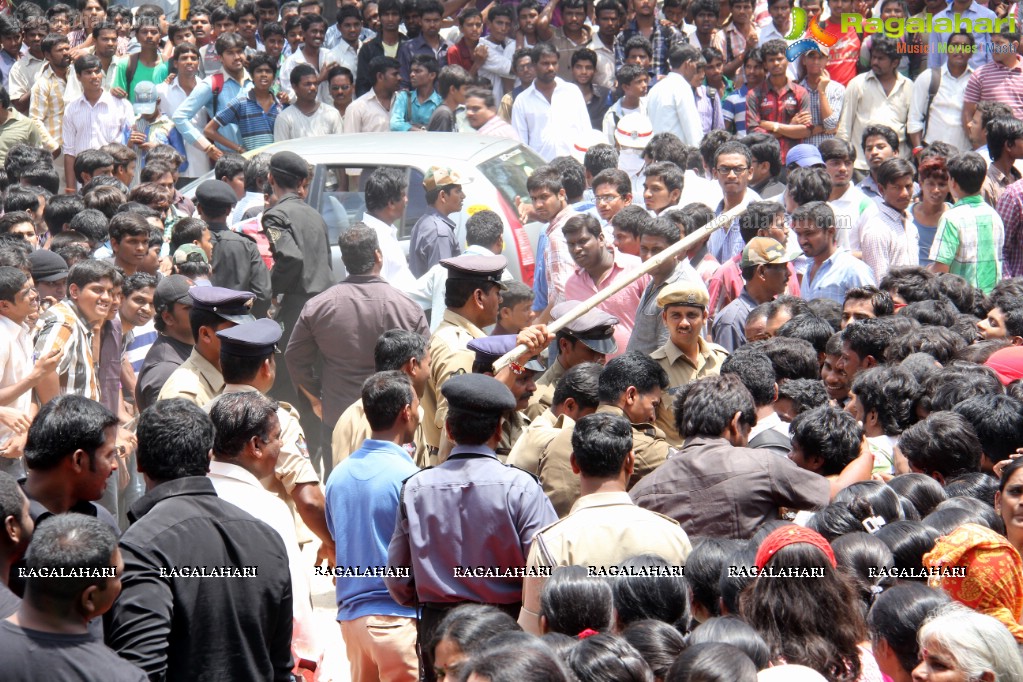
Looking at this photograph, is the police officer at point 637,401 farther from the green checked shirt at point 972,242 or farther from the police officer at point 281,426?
the green checked shirt at point 972,242

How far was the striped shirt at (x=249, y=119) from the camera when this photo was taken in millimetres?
12164

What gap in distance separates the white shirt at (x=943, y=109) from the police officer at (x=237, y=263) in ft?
22.0

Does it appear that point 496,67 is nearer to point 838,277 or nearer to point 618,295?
point 838,277

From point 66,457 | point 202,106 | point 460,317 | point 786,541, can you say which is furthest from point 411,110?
point 786,541

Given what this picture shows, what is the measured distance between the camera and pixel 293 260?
321 inches

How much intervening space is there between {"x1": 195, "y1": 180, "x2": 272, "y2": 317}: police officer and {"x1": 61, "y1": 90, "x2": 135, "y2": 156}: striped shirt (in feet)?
15.3

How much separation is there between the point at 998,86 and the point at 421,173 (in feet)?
18.1

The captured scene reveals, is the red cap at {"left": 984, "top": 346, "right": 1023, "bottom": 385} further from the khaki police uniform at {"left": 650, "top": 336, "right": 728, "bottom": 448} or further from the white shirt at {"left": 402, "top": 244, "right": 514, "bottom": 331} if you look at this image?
the white shirt at {"left": 402, "top": 244, "right": 514, "bottom": 331}

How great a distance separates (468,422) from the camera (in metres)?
4.29

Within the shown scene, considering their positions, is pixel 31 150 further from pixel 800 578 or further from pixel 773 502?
pixel 800 578

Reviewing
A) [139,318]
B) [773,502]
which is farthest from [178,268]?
[773,502]

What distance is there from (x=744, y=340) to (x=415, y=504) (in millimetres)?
3115

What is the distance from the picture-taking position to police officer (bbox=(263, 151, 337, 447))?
8148mm

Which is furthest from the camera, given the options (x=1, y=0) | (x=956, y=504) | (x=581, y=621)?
(x=1, y=0)
